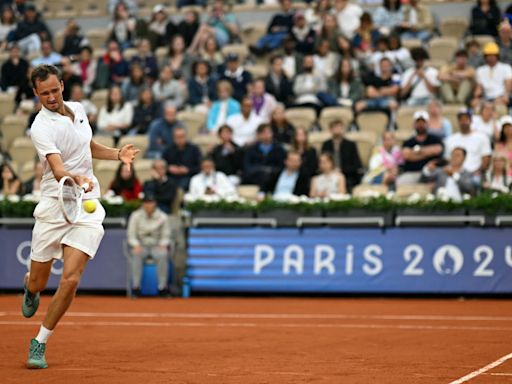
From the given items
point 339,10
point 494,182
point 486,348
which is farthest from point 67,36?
point 486,348

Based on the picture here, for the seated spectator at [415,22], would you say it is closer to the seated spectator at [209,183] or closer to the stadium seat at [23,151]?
the seated spectator at [209,183]

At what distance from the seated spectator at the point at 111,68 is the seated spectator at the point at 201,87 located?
1.64 metres

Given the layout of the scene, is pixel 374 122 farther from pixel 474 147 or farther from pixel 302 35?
pixel 302 35

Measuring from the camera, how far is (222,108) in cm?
2059

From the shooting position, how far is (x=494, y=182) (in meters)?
17.0

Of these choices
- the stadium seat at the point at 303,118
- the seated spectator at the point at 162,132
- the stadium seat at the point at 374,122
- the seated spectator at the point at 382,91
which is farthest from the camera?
the seated spectator at the point at 162,132

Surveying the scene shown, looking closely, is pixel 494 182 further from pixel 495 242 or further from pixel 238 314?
pixel 238 314

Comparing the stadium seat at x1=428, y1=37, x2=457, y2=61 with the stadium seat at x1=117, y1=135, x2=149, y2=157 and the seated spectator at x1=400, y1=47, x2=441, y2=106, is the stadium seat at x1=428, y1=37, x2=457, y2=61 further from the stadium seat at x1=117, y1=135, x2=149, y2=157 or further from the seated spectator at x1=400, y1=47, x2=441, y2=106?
the stadium seat at x1=117, y1=135, x2=149, y2=157

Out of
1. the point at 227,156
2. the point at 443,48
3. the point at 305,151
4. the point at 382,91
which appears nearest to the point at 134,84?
the point at 227,156

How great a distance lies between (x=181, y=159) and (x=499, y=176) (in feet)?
18.0

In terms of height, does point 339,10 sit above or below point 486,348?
above

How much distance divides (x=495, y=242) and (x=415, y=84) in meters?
4.84

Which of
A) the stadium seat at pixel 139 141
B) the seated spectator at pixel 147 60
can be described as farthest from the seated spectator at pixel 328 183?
the seated spectator at pixel 147 60

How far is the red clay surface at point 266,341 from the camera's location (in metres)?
7.93
